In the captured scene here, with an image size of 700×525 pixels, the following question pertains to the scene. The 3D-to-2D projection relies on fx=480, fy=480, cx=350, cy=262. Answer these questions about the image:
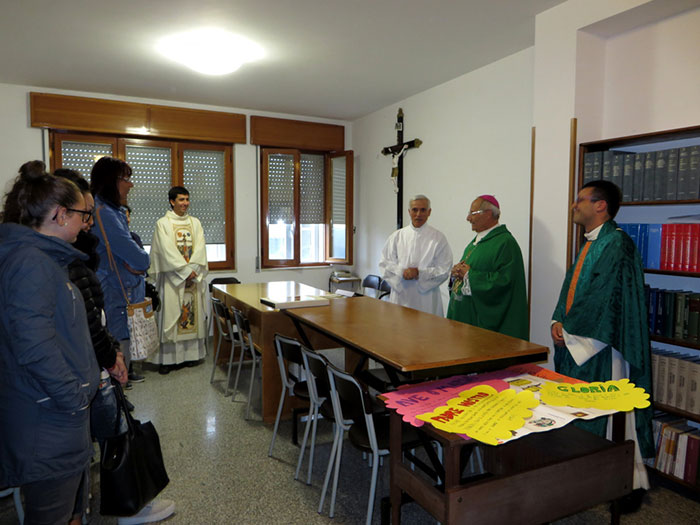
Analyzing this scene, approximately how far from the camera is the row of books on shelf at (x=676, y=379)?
2395 mm

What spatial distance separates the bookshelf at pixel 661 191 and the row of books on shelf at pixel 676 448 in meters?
0.03

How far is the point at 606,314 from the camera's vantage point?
2289 millimetres

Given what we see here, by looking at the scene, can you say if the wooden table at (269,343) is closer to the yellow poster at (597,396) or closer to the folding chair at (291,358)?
the folding chair at (291,358)

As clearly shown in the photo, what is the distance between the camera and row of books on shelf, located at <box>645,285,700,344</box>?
238cm

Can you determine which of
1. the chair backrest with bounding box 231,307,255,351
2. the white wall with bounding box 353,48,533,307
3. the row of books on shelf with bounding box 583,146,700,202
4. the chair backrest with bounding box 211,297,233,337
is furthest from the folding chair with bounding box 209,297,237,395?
the row of books on shelf with bounding box 583,146,700,202

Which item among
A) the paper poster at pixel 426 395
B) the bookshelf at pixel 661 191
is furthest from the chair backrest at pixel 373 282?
the paper poster at pixel 426 395

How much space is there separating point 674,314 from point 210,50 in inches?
139

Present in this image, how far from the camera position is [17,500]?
1984mm

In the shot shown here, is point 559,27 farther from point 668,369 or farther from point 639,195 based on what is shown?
point 668,369

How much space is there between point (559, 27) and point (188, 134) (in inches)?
155

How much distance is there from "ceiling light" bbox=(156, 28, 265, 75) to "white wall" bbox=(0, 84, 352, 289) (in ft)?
5.54

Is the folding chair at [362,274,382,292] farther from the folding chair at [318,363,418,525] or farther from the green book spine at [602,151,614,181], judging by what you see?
the folding chair at [318,363,418,525]

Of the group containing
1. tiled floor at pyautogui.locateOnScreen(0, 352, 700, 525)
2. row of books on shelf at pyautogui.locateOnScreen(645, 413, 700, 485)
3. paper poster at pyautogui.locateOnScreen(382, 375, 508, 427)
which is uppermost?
paper poster at pyautogui.locateOnScreen(382, 375, 508, 427)

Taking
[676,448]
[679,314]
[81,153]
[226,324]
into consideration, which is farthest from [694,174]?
[81,153]
